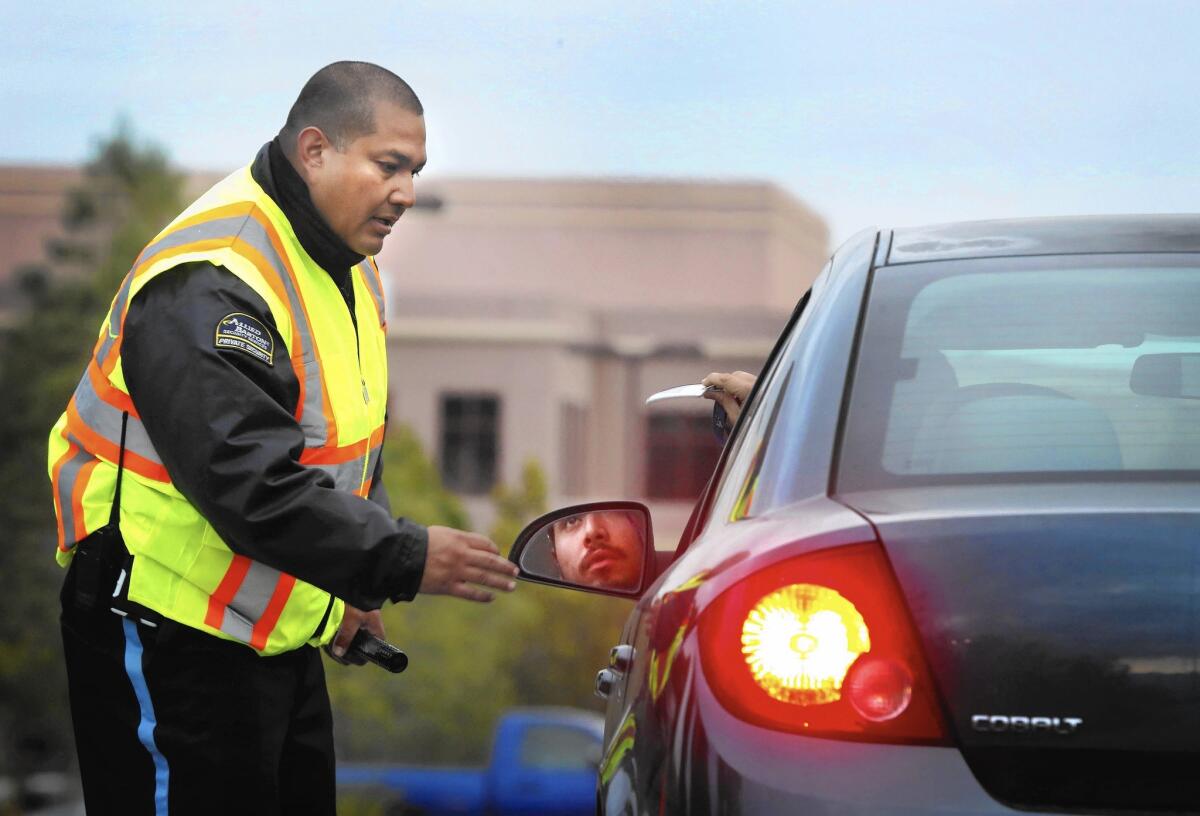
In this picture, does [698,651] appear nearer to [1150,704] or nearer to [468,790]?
[1150,704]

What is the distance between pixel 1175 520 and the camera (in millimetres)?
2291

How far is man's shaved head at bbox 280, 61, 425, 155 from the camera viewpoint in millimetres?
3930

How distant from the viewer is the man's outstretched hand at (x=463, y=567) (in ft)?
11.7

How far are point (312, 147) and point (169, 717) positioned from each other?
3.39 ft

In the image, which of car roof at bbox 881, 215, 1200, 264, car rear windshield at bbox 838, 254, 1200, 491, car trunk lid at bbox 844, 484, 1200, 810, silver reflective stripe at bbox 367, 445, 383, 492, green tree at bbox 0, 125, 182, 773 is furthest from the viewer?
green tree at bbox 0, 125, 182, 773

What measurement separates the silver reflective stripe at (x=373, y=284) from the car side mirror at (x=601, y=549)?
3.07ft

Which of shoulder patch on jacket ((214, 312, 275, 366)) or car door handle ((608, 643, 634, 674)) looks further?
shoulder patch on jacket ((214, 312, 275, 366))

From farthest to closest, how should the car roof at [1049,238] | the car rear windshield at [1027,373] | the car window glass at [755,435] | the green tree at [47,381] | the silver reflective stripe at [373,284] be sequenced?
the green tree at [47,381] → the silver reflective stripe at [373,284] → the car roof at [1049,238] → the car window glass at [755,435] → the car rear windshield at [1027,373]

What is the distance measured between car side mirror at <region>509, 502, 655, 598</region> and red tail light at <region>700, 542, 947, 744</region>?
1.06 meters

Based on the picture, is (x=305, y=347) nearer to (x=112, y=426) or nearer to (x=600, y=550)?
(x=112, y=426)

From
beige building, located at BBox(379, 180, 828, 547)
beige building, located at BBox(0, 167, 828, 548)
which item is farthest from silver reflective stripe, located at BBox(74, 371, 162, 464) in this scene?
beige building, located at BBox(0, 167, 828, 548)

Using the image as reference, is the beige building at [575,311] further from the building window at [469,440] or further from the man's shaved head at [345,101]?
the man's shaved head at [345,101]

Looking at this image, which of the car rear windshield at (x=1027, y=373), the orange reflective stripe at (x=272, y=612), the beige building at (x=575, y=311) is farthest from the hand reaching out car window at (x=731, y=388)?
the beige building at (x=575, y=311)

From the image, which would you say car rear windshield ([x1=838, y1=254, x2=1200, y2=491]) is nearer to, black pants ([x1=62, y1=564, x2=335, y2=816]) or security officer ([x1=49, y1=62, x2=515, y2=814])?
security officer ([x1=49, y1=62, x2=515, y2=814])
